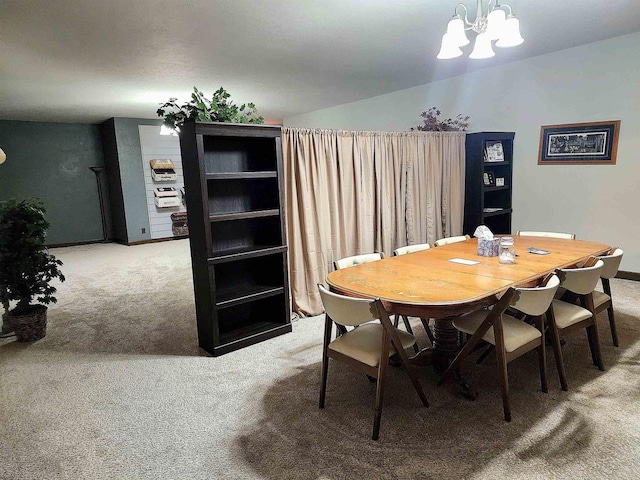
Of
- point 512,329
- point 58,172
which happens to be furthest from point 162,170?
point 512,329

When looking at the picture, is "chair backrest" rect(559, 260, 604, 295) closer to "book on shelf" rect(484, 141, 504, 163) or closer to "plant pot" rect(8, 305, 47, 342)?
"book on shelf" rect(484, 141, 504, 163)

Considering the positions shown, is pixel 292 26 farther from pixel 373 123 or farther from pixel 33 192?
pixel 33 192

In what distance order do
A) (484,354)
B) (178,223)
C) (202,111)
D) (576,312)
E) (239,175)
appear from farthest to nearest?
(178,223) → (239,175) → (202,111) → (484,354) → (576,312)

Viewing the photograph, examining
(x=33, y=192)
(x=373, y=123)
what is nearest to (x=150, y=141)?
(x=33, y=192)

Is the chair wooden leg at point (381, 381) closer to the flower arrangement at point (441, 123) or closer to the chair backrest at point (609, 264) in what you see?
the chair backrest at point (609, 264)

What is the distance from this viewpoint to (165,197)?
27.3 feet

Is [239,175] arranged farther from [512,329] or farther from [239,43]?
[512,329]

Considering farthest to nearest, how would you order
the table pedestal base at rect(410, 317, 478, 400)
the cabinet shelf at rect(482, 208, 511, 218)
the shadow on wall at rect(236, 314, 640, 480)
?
the cabinet shelf at rect(482, 208, 511, 218), the table pedestal base at rect(410, 317, 478, 400), the shadow on wall at rect(236, 314, 640, 480)

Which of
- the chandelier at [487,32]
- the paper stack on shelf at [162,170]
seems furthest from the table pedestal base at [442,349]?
the paper stack on shelf at [162,170]

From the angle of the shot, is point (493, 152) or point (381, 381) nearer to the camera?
point (381, 381)

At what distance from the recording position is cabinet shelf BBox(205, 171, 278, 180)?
2.93 metres

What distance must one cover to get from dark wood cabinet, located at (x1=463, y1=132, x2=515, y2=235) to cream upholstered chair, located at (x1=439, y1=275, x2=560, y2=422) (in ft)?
9.46

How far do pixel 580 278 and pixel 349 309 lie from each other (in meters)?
1.48

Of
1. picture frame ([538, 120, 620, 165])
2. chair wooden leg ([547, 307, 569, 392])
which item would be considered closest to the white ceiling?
picture frame ([538, 120, 620, 165])
